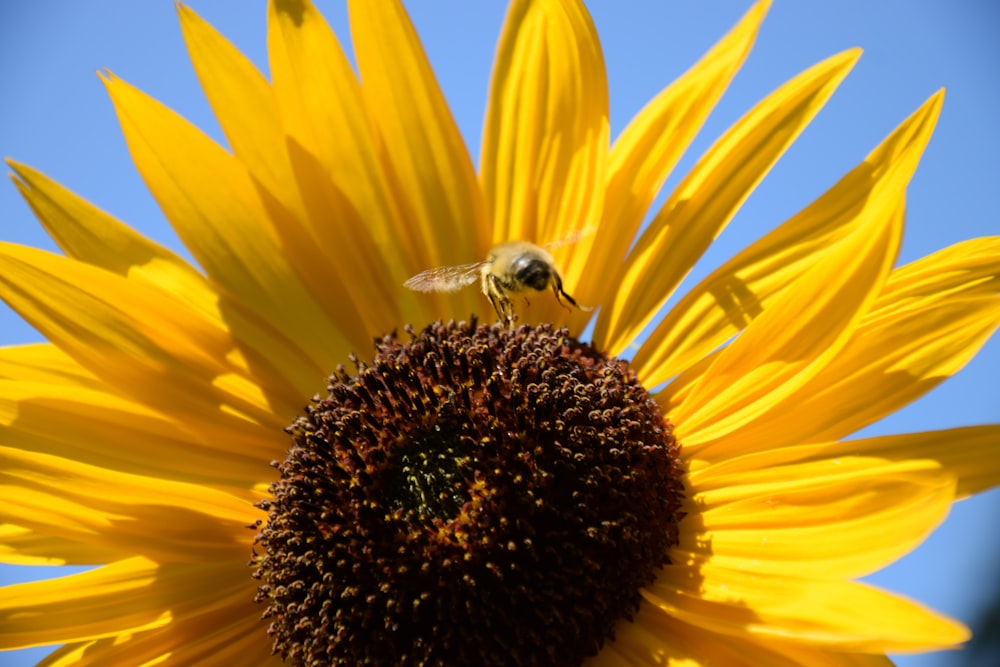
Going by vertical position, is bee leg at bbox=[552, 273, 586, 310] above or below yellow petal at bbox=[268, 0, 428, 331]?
below

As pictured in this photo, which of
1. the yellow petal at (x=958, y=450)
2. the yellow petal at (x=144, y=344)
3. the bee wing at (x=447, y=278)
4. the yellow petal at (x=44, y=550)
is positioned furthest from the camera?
the bee wing at (x=447, y=278)

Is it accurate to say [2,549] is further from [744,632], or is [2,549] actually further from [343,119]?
[744,632]

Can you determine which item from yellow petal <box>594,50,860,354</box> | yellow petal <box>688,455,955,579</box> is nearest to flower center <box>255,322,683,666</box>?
yellow petal <box>688,455,955,579</box>

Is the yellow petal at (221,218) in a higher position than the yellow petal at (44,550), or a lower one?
higher

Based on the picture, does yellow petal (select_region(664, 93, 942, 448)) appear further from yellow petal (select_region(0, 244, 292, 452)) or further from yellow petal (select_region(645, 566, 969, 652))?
yellow petal (select_region(0, 244, 292, 452))

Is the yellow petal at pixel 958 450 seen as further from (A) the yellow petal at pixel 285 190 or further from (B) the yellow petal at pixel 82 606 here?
(B) the yellow petal at pixel 82 606

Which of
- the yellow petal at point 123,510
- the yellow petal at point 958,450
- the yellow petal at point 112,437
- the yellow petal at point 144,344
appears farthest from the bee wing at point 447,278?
the yellow petal at point 958,450

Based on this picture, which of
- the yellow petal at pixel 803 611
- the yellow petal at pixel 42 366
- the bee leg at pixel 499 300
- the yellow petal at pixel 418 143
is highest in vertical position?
the yellow petal at pixel 418 143
